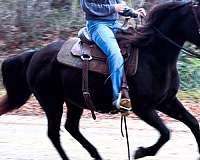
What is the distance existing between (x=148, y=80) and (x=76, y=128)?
1462 mm

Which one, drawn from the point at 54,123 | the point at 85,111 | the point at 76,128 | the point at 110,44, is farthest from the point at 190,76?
the point at 110,44

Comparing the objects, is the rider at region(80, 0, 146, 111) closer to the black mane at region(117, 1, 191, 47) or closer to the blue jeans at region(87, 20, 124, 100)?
the blue jeans at region(87, 20, 124, 100)

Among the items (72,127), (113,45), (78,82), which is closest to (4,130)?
(72,127)

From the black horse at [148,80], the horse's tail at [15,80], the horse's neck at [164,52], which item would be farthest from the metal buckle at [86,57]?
the horse's tail at [15,80]

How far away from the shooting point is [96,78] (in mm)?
6828

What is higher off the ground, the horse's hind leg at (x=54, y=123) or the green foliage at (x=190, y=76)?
the horse's hind leg at (x=54, y=123)

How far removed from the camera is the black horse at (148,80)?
21.1 ft

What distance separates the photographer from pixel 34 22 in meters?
16.8

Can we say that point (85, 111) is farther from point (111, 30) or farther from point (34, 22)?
point (34, 22)

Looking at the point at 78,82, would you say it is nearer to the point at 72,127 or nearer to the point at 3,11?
the point at 72,127

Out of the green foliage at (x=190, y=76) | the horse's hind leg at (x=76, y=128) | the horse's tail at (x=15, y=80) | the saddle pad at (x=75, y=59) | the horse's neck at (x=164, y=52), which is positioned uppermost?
the horse's neck at (x=164, y=52)

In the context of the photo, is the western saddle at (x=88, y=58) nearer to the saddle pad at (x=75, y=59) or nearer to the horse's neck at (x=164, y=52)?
the saddle pad at (x=75, y=59)

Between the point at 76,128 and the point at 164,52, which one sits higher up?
the point at 164,52

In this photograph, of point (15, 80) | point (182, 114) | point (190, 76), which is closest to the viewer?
point (182, 114)
